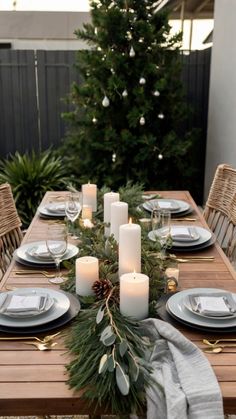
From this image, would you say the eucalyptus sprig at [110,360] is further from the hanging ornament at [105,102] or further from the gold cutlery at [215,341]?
the hanging ornament at [105,102]

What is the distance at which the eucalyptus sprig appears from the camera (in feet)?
2.90

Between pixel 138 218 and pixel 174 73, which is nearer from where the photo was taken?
pixel 138 218

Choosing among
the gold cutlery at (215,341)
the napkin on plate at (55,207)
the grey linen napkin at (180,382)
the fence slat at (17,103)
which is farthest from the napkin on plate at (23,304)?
the fence slat at (17,103)

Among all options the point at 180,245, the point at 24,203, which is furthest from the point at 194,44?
the point at 180,245

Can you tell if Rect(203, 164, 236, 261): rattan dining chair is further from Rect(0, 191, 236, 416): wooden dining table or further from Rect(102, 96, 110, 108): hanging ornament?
Rect(102, 96, 110, 108): hanging ornament

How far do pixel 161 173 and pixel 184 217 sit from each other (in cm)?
164

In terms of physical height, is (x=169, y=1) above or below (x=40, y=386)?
above

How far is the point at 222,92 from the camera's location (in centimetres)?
381

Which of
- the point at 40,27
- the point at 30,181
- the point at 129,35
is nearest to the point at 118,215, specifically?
the point at 129,35

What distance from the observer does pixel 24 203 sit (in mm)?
3959

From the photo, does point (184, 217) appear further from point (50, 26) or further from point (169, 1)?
point (50, 26)

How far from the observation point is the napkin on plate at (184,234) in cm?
177

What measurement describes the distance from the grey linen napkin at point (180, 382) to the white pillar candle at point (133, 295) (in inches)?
3.3

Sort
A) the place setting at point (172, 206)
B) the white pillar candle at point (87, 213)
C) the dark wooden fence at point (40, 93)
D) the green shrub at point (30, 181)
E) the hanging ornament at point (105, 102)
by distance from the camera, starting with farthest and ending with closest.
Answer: the dark wooden fence at point (40, 93) → the green shrub at point (30, 181) → the hanging ornament at point (105, 102) → the place setting at point (172, 206) → the white pillar candle at point (87, 213)
